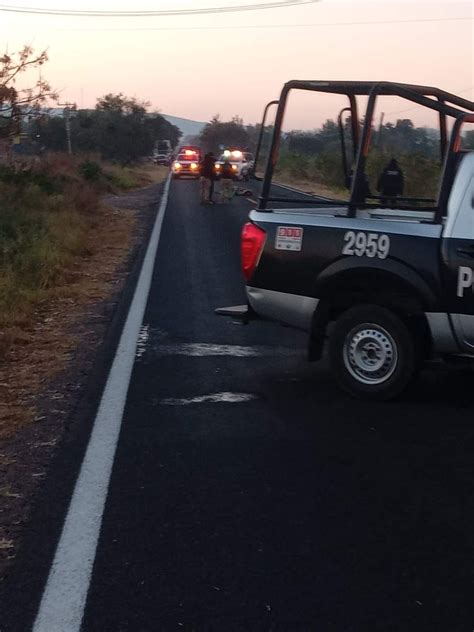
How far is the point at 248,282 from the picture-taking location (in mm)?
7504

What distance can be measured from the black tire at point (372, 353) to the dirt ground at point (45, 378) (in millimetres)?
2008

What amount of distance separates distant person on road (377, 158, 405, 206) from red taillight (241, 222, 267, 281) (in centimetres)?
98

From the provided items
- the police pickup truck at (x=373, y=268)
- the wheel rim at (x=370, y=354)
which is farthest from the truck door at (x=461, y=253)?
the wheel rim at (x=370, y=354)

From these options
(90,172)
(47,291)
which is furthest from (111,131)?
(47,291)

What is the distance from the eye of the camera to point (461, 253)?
657 cm

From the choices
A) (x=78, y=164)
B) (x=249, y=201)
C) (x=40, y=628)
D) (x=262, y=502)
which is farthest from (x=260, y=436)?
(x=78, y=164)

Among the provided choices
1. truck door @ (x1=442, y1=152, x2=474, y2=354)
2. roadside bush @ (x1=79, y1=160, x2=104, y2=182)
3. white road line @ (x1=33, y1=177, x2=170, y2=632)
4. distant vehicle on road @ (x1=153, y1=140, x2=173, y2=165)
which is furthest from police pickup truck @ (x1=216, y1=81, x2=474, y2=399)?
distant vehicle on road @ (x1=153, y1=140, x2=173, y2=165)

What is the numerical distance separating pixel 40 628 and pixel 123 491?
151 centimetres

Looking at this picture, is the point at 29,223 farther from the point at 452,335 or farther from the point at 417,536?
the point at 417,536

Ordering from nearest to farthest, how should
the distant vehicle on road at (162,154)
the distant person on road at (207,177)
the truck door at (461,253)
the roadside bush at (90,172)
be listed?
the truck door at (461,253) → the distant person on road at (207,177) → the roadside bush at (90,172) → the distant vehicle on road at (162,154)

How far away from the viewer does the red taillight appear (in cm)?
735

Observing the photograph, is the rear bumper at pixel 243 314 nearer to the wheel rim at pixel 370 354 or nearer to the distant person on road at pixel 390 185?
the wheel rim at pixel 370 354

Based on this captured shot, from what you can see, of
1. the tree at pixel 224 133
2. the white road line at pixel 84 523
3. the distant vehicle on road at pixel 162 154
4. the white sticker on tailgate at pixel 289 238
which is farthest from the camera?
the tree at pixel 224 133

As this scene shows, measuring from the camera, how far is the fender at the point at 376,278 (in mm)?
6746
